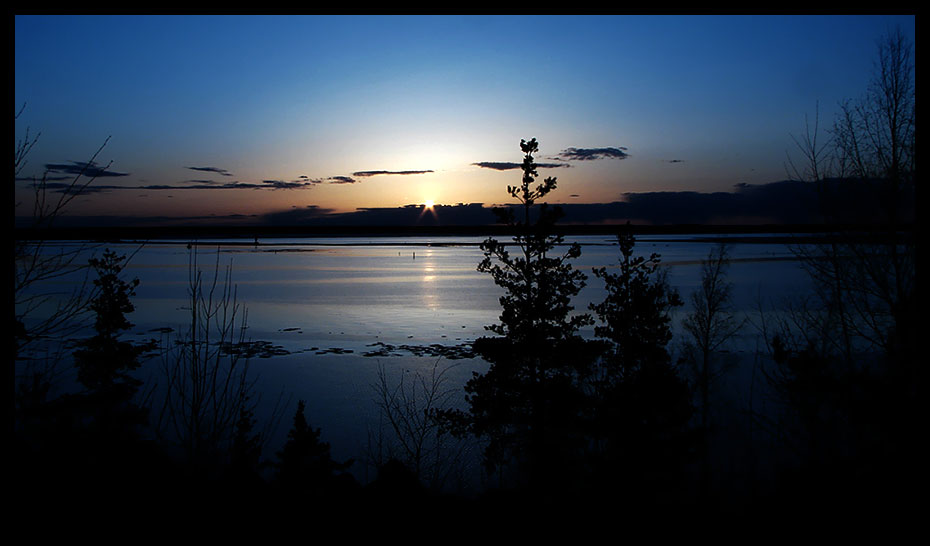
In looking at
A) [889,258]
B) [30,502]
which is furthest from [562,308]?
[30,502]

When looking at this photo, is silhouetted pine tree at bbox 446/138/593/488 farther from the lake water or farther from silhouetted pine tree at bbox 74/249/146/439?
silhouetted pine tree at bbox 74/249/146/439

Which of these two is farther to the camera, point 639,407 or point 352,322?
point 352,322

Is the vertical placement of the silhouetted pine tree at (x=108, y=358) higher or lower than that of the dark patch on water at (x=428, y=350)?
higher

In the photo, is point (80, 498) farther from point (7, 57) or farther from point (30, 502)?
point (7, 57)

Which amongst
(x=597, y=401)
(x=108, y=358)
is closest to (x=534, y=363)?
(x=597, y=401)

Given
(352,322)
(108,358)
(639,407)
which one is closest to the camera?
(639,407)

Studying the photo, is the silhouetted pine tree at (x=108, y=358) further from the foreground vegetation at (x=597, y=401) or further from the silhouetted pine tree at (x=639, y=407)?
the silhouetted pine tree at (x=639, y=407)

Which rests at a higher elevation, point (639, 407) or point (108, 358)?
point (108, 358)

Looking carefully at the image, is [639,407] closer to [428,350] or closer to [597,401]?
[597,401]

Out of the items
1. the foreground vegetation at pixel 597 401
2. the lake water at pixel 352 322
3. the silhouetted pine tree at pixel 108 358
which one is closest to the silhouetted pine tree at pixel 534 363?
the foreground vegetation at pixel 597 401

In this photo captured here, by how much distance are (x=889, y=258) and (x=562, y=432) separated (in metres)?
13.0

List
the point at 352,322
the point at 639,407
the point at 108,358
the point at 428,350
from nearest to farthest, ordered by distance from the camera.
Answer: the point at 639,407
the point at 108,358
the point at 428,350
the point at 352,322

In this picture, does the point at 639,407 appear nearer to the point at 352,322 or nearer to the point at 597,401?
the point at 597,401

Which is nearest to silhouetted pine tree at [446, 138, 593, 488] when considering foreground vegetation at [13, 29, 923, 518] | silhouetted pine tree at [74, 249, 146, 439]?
foreground vegetation at [13, 29, 923, 518]
